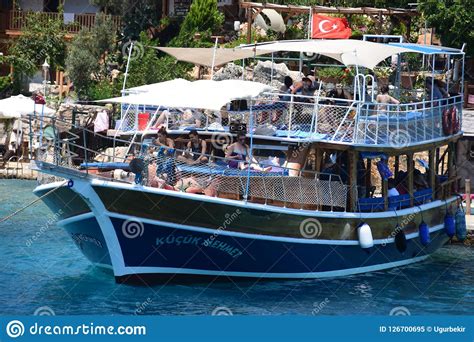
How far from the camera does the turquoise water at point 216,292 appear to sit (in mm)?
21562

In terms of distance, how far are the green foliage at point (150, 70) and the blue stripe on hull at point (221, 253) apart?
660 inches

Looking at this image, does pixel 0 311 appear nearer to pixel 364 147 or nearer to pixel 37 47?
pixel 364 147

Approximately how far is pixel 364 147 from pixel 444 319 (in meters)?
7.09

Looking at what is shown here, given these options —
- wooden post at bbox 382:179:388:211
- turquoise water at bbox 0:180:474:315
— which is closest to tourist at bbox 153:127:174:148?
turquoise water at bbox 0:180:474:315

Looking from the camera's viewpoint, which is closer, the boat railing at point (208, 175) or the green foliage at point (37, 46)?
the boat railing at point (208, 175)

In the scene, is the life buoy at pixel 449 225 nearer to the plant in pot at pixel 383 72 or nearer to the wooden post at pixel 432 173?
the wooden post at pixel 432 173

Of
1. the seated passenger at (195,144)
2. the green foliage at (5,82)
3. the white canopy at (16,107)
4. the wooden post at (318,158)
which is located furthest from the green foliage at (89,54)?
the wooden post at (318,158)

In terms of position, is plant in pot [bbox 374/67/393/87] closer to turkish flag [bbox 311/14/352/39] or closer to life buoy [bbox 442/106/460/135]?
turkish flag [bbox 311/14/352/39]

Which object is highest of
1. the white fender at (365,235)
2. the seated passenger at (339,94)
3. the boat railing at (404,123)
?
the seated passenger at (339,94)

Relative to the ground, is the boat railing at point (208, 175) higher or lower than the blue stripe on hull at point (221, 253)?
higher

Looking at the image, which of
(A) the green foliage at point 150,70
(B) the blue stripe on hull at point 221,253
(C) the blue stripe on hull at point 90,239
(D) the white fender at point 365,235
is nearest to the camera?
(B) the blue stripe on hull at point 221,253

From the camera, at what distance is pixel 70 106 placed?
1553 inches

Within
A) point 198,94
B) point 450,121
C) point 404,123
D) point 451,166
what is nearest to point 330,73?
point 451,166

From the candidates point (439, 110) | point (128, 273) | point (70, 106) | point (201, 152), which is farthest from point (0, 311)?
point (70, 106)
